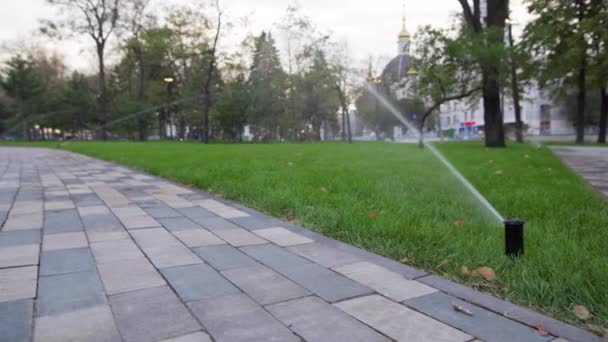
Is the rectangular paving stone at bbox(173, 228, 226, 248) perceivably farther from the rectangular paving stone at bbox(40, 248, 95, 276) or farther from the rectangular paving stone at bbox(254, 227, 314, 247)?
the rectangular paving stone at bbox(40, 248, 95, 276)

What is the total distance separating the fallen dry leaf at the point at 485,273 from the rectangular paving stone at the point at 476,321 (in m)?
0.38

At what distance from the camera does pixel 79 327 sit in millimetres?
1655

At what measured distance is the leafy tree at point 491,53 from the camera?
49.8ft

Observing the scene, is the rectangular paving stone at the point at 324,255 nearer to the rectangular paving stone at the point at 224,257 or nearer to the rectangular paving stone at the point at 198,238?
the rectangular paving stone at the point at 224,257

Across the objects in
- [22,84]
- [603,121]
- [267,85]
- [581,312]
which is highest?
[22,84]

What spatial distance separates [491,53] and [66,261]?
1613 cm

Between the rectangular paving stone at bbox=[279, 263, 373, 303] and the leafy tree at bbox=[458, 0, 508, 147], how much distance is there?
15.3 meters

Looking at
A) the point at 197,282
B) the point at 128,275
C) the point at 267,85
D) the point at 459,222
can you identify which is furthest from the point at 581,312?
the point at 267,85

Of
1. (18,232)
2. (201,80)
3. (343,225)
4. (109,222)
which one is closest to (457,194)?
(343,225)

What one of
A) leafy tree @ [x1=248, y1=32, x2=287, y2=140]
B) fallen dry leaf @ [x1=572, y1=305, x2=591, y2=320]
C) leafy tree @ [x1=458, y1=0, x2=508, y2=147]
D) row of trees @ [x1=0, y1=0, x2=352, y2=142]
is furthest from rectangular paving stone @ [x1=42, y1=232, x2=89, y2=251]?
leafy tree @ [x1=248, y1=32, x2=287, y2=140]

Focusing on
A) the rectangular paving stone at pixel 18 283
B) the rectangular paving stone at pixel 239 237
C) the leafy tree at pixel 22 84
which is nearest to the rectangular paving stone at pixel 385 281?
the rectangular paving stone at pixel 239 237

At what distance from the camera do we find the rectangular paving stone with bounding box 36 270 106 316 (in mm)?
1850

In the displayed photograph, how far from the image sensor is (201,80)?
37.6m

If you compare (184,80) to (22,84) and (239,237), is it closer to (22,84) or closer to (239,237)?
(22,84)
